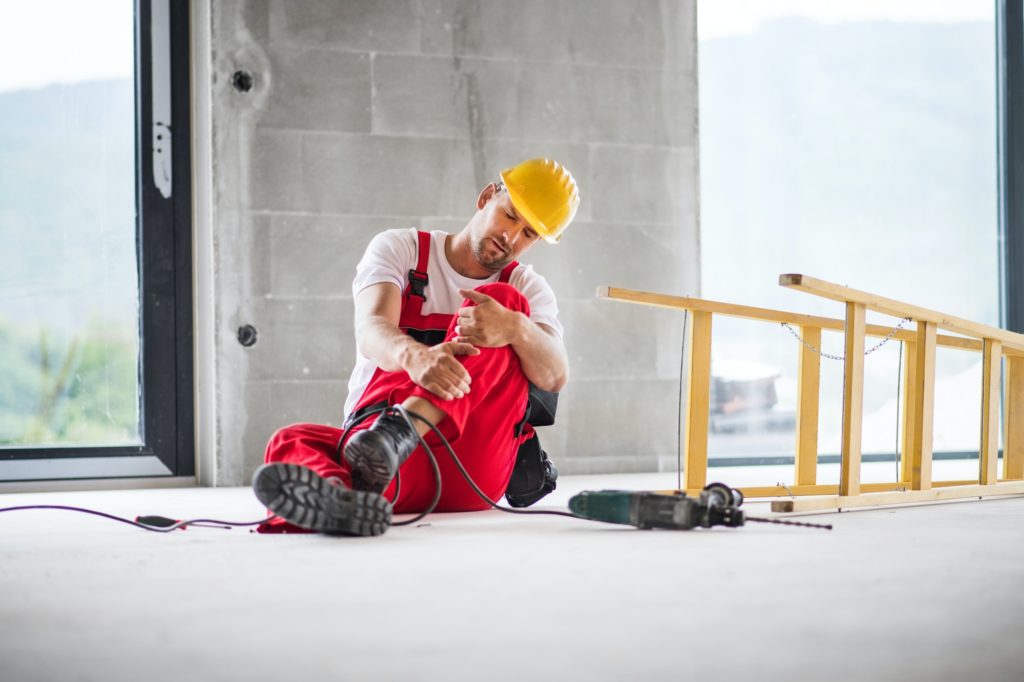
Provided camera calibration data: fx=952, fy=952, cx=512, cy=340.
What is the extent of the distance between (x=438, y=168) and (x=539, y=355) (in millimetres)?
1989

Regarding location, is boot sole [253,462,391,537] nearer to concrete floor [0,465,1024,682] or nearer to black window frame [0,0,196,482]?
concrete floor [0,465,1024,682]

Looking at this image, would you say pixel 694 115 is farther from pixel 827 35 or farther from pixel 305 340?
pixel 305 340

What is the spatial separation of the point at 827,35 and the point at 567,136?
63.0 inches

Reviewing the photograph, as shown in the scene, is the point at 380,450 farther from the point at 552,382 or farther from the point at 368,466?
the point at 552,382

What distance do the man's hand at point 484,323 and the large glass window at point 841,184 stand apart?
263 cm

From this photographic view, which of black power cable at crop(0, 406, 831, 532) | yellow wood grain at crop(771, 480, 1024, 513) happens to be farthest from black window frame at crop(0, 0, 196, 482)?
yellow wood grain at crop(771, 480, 1024, 513)

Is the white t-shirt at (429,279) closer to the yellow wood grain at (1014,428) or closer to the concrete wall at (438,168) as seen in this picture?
the concrete wall at (438,168)

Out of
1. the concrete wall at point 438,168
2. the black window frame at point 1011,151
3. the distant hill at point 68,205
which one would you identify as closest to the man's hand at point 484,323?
the concrete wall at point 438,168

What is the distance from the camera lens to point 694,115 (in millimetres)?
4191

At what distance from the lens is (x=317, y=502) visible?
1667mm

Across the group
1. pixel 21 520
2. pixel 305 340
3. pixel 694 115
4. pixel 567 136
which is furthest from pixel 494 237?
pixel 694 115

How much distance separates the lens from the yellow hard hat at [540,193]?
2.26 meters

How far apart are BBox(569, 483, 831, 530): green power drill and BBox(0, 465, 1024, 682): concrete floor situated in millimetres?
30

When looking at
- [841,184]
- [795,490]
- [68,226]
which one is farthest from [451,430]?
[841,184]
